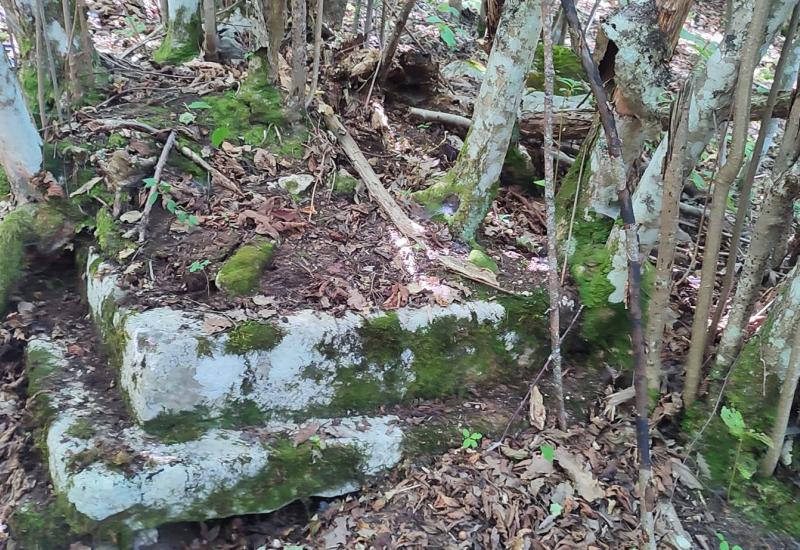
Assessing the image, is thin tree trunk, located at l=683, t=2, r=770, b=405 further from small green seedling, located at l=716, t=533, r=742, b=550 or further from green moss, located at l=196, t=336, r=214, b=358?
green moss, located at l=196, t=336, r=214, b=358

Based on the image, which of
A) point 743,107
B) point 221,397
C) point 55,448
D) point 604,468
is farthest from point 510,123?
point 55,448

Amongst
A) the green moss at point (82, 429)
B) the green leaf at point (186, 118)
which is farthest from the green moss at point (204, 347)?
the green leaf at point (186, 118)

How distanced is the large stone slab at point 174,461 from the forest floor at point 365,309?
0.16 meters

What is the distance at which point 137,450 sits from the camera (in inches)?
126

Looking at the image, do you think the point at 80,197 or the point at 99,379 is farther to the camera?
the point at 80,197

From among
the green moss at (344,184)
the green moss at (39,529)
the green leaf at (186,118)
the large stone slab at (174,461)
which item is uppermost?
the green leaf at (186,118)

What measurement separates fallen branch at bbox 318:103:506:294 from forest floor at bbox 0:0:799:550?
0.27ft

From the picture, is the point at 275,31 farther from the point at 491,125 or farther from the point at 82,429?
the point at 82,429

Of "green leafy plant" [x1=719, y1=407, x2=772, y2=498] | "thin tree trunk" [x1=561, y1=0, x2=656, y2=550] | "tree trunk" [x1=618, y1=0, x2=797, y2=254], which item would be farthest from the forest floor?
"tree trunk" [x1=618, y1=0, x2=797, y2=254]

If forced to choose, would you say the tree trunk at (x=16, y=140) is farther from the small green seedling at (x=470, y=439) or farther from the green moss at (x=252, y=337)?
the small green seedling at (x=470, y=439)

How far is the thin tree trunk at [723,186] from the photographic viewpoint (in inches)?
111

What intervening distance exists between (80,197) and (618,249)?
3.85 m

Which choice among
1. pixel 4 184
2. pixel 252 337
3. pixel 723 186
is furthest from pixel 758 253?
pixel 4 184

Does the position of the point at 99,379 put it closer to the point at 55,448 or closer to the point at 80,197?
the point at 55,448
